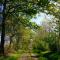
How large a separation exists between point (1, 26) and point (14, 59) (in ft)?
35.1

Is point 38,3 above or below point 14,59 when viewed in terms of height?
above

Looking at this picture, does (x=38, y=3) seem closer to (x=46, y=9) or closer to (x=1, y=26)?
(x=46, y=9)

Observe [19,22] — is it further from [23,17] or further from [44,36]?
[44,36]

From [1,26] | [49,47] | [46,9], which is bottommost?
[49,47]

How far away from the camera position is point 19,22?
814 inches

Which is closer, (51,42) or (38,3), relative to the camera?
(38,3)

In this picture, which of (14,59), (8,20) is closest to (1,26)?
(8,20)

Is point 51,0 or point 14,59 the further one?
point 51,0

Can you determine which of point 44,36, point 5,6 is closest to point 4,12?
point 5,6

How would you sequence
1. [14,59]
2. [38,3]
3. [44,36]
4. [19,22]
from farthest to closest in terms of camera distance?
[44,36] → [19,22] → [38,3] → [14,59]

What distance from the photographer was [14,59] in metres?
9.66

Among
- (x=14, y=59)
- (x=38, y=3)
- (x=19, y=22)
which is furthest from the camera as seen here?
(x=19, y=22)

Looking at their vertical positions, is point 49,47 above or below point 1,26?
below

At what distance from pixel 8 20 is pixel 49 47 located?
15.4m
